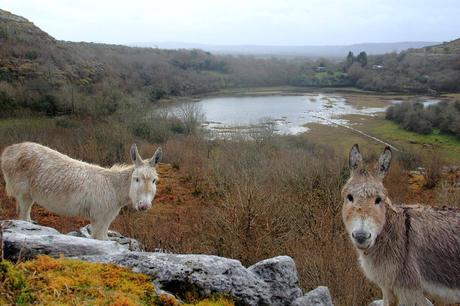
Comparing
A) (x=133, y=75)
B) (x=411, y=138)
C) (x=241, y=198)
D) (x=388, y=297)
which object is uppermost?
(x=133, y=75)

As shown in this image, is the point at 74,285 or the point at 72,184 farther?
the point at 72,184

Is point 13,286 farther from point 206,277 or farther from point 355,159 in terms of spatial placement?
point 355,159

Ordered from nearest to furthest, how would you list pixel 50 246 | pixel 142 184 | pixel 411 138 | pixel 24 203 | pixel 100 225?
1. pixel 50 246
2. pixel 142 184
3. pixel 100 225
4. pixel 24 203
5. pixel 411 138

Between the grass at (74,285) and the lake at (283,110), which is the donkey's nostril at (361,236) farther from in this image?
the lake at (283,110)

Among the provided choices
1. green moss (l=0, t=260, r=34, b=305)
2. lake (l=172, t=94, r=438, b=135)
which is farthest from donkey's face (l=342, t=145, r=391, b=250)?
lake (l=172, t=94, r=438, b=135)

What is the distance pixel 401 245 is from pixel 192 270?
9.07 ft

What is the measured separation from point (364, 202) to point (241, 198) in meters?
6.33

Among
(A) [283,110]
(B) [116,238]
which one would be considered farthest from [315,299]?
(A) [283,110]

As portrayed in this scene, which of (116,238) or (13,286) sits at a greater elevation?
(13,286)

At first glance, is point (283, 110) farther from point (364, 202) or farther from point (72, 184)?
point (364, 202)

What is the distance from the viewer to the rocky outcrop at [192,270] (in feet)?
13.4

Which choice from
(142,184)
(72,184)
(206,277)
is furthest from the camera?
(72,184)

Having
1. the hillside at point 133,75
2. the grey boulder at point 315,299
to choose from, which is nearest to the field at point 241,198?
the grey boulder at point 315,299

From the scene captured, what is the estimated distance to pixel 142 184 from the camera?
27.9 feet
